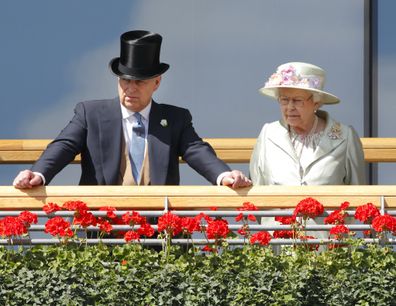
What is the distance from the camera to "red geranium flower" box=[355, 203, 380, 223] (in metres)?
8.60

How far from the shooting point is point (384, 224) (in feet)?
27.9

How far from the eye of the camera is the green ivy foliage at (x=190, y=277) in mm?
8312

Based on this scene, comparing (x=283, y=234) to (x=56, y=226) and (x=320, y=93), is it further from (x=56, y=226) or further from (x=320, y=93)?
(x=56, y=226)

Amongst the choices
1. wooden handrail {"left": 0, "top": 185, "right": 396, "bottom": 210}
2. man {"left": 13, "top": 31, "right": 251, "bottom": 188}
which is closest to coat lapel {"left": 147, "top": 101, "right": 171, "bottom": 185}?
man {"left": 13, "top": 31, "right": 251, "bottom": 188}

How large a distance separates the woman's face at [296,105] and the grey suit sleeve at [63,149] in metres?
1.00

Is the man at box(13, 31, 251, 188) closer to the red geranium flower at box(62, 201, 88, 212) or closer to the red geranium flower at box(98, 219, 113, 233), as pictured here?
the red geranium flower at box(62, 201, 88, 212)

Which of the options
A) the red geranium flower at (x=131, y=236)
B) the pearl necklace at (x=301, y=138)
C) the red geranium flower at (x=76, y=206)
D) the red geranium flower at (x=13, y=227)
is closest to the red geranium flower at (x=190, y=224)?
the red geranium flower at (x=131, y=236)

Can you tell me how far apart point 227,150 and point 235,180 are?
1935 millimetres

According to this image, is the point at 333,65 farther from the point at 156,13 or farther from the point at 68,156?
the point at 68,156

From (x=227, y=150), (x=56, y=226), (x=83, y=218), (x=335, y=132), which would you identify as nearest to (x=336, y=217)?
(x=335, y=132)

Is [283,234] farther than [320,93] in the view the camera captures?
No

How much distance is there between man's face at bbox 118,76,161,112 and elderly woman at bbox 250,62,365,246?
604mm

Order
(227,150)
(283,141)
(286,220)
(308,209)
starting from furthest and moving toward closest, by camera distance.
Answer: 1. (227,150)
2. (283,141)
3. (286,220)
4. (308,209)

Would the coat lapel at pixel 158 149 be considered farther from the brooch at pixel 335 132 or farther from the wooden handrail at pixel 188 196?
the brooch at pixel 335 132
